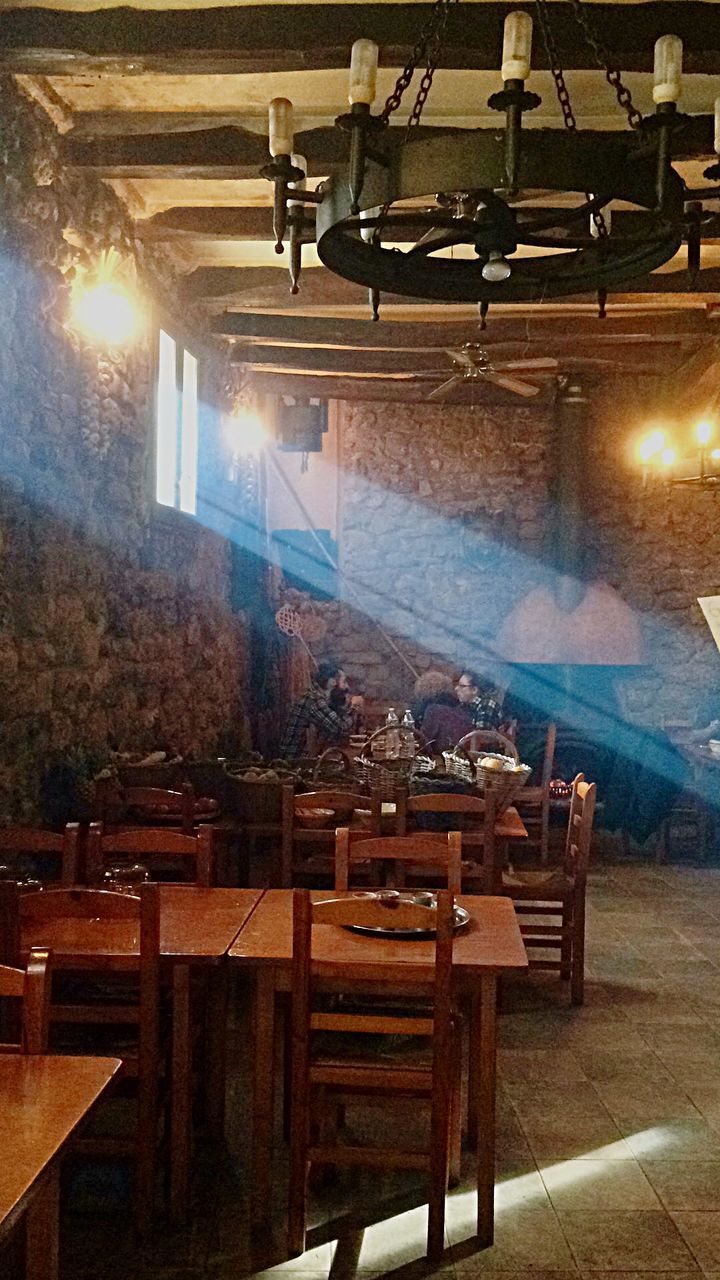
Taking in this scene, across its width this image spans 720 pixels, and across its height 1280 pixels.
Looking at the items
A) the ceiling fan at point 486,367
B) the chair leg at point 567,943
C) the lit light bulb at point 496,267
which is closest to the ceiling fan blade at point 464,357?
the ceiling fan at point 486,367

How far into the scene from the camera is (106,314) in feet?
17.6

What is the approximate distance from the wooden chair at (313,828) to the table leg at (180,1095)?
42.8 inches

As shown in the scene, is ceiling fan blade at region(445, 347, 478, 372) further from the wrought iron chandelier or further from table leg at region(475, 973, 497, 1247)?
table leg at region(475, 973, 497, 1247)

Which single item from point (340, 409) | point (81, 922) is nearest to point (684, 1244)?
point (81, 922)

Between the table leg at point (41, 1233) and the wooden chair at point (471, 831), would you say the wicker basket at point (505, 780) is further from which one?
the table leg at point (41, 1233)

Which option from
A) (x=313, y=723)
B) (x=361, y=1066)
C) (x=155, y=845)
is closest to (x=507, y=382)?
(x=313, y=723)

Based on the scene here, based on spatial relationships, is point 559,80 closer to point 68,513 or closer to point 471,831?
point 68,513

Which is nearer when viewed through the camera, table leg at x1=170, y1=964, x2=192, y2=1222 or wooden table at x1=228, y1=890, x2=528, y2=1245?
wooden table at x1=228, y1=890, x2=528, y2=1245

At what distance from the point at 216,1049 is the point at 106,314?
3568 mm

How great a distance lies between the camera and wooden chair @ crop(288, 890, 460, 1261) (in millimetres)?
2619

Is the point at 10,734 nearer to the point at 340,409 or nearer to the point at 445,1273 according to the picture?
the point at 445,1273

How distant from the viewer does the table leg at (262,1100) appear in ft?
9.36

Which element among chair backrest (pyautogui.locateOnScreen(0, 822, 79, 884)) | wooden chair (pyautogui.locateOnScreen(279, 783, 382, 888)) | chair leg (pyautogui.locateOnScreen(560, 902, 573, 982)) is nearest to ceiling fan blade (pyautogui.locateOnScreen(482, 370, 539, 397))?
wooden chair (pyautogui.locateOnScreen(279, 783, 382, 888))

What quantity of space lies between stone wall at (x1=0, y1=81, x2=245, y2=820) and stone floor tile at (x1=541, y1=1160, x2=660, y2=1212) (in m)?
2.39
